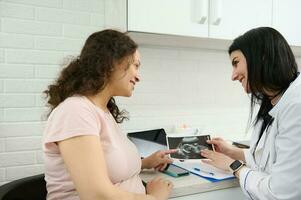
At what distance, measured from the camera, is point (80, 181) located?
925 millimetres

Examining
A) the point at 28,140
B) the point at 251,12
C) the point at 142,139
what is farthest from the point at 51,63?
the point at 251,12

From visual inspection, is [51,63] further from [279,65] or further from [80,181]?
[279,65]

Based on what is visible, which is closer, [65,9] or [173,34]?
[173,34]

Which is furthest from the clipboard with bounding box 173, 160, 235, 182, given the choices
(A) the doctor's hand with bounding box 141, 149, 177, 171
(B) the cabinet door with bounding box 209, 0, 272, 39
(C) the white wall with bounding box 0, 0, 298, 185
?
(B) the cabinet door with bounding box 209, 0, 272, 39

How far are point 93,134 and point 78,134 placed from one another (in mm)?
47

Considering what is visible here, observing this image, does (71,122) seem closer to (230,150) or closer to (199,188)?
(199,188)

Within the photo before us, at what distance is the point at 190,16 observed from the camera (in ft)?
5.32

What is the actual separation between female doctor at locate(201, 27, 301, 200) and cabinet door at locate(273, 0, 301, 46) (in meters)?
0.67

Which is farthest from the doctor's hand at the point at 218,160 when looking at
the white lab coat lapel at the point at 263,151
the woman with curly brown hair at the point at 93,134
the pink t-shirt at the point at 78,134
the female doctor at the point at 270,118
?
the pink t-shirt at the point at 78,134

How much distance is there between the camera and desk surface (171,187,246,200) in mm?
1317

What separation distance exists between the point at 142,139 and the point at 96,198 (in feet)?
2.74

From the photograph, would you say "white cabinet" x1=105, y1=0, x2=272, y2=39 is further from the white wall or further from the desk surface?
the desk surface

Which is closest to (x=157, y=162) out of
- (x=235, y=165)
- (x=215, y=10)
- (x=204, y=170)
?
(x=204, y=170)

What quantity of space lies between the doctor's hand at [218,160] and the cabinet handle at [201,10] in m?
0.69
